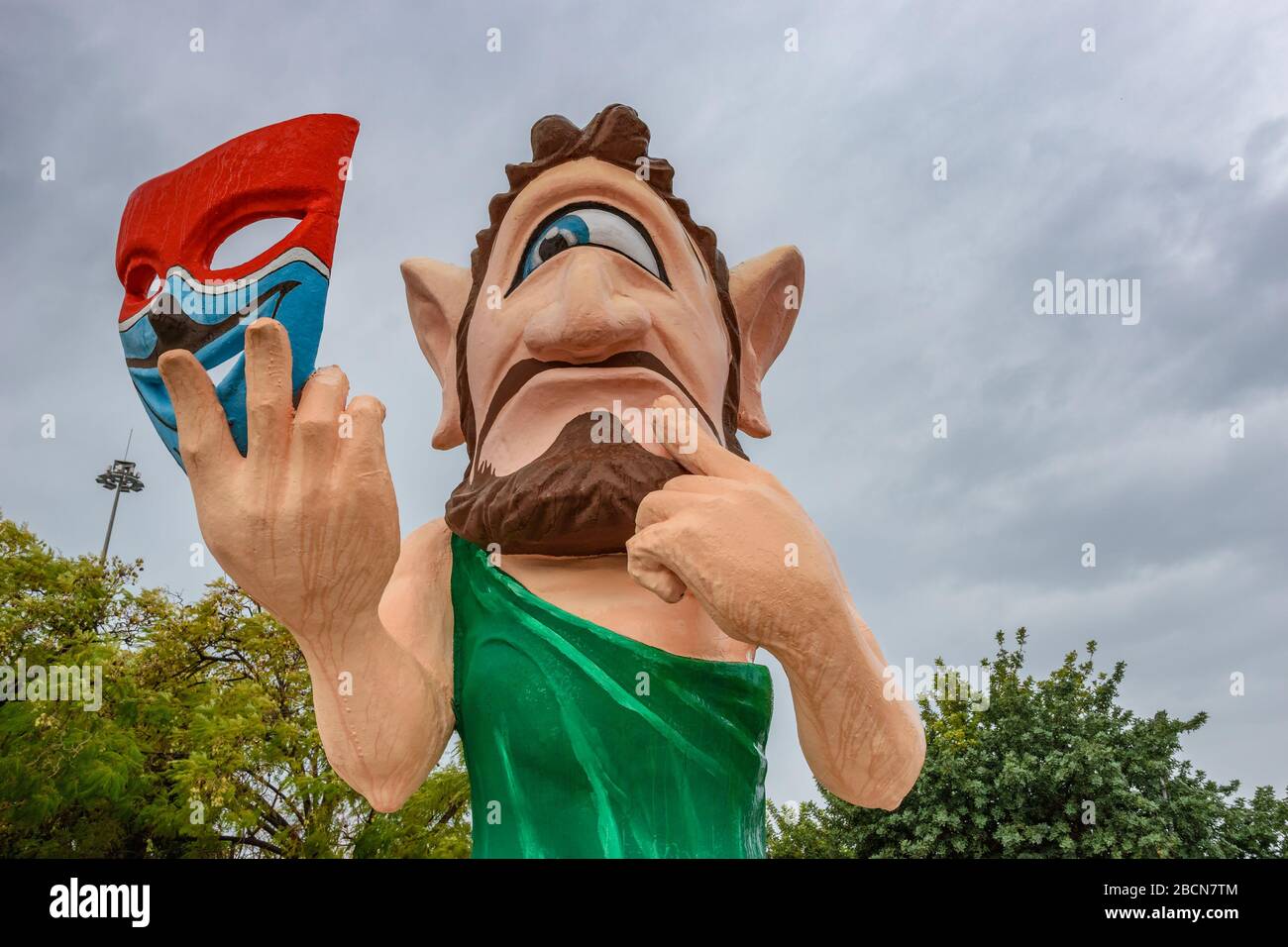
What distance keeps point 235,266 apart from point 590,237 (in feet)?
3.61

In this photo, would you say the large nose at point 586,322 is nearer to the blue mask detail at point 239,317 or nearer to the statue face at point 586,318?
the statue face at point 586,318

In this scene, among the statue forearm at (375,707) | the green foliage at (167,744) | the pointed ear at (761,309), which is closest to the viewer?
the statue forearm at (375,707)

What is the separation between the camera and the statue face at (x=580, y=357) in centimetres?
292

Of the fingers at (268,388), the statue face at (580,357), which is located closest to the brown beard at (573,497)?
the statue face at (580,357)

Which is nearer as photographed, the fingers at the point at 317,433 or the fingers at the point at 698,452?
the fingers at the point at 317,433

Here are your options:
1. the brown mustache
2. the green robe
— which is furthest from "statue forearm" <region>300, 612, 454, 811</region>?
the brown mustache

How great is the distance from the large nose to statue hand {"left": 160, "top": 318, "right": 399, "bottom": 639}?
0.64 meters

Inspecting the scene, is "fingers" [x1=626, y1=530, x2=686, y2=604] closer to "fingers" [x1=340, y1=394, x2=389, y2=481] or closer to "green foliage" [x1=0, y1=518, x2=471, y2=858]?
"fingers" [x1=340, y1=394, x2=389, y2=481]

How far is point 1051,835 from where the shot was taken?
10.6 meters

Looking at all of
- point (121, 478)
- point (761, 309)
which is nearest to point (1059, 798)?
point (761, 309)

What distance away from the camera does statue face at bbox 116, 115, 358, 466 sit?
2.59m

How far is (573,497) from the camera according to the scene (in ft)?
9.38

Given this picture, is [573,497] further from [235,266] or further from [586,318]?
[235,266]
